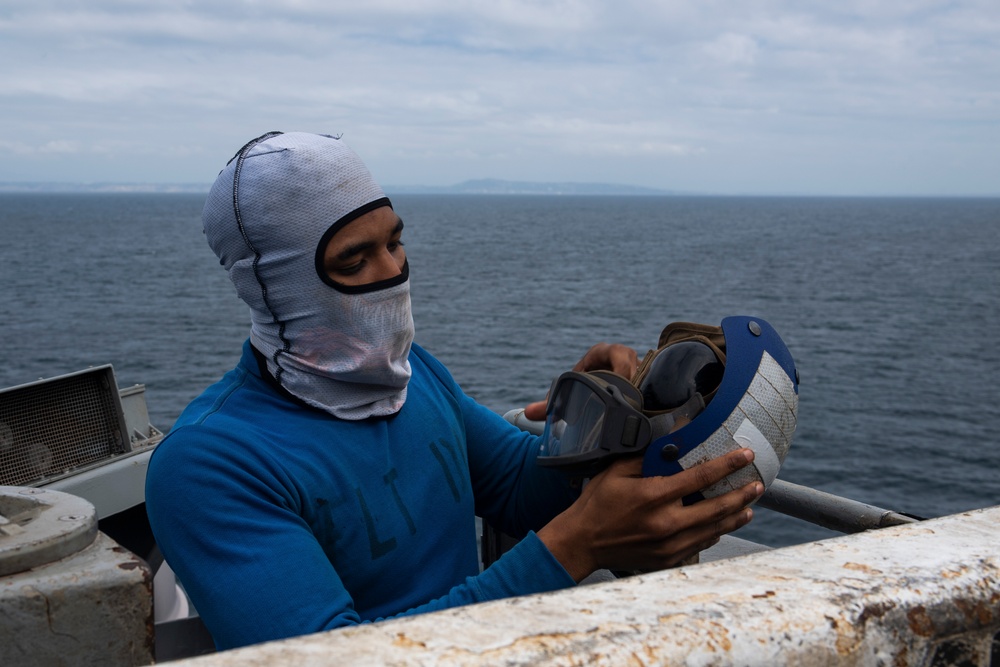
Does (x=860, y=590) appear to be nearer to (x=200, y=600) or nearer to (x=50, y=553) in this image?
(x=200, y=600)

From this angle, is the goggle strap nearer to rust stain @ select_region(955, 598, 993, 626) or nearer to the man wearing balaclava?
the man wearing balaclava

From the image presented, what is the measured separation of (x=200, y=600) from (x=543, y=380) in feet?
91.1

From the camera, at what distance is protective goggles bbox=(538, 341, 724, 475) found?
81.0 inches

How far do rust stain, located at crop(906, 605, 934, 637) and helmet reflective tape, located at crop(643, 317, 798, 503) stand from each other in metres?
0.85

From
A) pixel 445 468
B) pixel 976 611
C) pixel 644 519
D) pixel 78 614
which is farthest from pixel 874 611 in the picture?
pixel 78 614

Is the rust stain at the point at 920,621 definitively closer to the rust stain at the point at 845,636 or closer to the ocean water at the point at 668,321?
the rust stain at the point at 845,636

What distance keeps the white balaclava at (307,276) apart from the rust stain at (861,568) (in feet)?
4.64

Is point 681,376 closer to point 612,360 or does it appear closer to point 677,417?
point 677,417

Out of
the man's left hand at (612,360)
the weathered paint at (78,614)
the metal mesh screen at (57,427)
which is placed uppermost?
the man's left hand at (612,360)

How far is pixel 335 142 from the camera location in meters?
2.45

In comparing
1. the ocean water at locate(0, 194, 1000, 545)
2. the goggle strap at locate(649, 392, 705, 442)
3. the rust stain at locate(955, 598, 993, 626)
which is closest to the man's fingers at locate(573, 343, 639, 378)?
the goggle strap at locate(649, 392, 705, 442)

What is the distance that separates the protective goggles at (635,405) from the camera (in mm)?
2059

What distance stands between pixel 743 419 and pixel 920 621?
3.00 feet

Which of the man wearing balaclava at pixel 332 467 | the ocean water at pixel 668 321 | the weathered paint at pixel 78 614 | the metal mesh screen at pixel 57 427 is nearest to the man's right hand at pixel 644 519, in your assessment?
the man wearing balaclava at pixel 332 467
